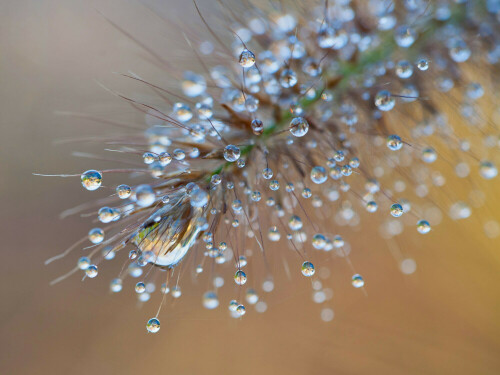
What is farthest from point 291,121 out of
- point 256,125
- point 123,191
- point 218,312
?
point 218,312

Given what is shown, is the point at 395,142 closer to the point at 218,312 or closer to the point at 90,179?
the point at 90,179

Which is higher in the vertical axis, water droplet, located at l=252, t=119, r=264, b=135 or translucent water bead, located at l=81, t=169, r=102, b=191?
water droplet, located at l=252, t=119, r=264, b=135

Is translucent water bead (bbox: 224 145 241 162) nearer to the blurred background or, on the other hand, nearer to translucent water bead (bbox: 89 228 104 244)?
A: translucent water bead (bbox: 89 228 104 244)

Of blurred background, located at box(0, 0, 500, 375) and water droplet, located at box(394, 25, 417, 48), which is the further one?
blurred background, located at box(0, 0, 500, 375)

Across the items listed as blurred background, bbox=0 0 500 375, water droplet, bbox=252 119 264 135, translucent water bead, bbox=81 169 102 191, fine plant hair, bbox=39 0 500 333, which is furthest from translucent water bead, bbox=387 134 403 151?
blurred background, bbox=0 0 500 375

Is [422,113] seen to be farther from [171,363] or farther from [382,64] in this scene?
[171,363]

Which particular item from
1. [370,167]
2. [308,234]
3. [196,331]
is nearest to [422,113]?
[370,167]

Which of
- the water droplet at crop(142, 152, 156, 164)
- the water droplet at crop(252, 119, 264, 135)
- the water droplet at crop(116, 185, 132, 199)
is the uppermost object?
the water droplet at crop(142, 152, 156, 164)

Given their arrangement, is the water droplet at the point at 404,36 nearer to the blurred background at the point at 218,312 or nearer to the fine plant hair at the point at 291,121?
the fine plant hair at the point at 291,121
